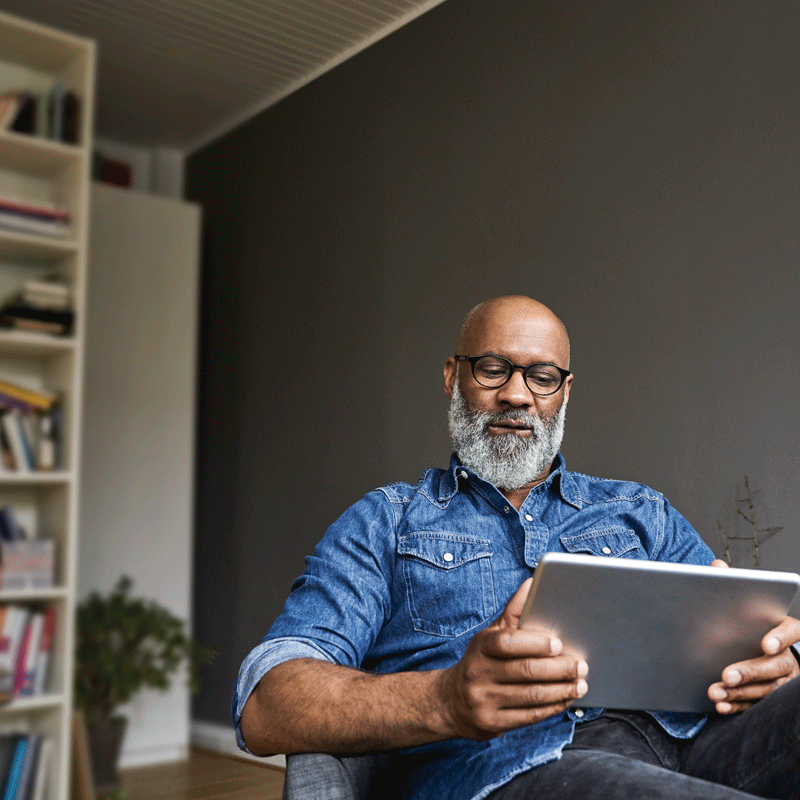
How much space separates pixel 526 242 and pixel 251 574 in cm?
169

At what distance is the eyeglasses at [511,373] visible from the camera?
1482mm

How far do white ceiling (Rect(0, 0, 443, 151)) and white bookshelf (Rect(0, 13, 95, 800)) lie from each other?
13.2 inches

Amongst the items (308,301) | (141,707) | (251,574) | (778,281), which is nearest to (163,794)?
(141,707)

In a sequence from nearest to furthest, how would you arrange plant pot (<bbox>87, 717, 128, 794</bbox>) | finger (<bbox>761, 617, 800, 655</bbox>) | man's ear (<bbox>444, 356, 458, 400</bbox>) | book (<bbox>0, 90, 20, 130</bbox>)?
finger (<bbox>761, 617, 800, 655</bbox>)
man's ear (<bbox>444, 356, 458, 400</bbox>)
book (<bbox>0, 90, 20, 130</bbox>)
plant pot (<bbox>87, 717, 128, 794</bbox>)

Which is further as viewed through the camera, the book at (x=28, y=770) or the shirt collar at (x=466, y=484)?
the book at (x=28, y=770)

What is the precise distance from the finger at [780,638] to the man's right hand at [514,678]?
27 cm

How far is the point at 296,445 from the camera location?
3.10 m

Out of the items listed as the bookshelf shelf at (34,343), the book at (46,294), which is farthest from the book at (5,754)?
the book at (46,294)

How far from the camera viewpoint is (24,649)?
2.52 metres

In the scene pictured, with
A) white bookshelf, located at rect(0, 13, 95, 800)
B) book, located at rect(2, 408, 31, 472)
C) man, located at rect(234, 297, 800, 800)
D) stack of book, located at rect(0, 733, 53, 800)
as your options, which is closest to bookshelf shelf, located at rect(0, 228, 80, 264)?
white bookshelf, located at rect(0, 13, 95, 800)

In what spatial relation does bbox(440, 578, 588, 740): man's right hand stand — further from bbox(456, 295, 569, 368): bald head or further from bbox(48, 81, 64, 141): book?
bbox(48, 81, 64, 141): book

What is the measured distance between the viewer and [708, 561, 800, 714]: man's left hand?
101cm

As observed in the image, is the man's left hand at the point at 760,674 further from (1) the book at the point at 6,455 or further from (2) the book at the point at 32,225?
(2) the book at the point at 32,225

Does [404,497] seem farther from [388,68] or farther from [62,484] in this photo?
[388,68]
